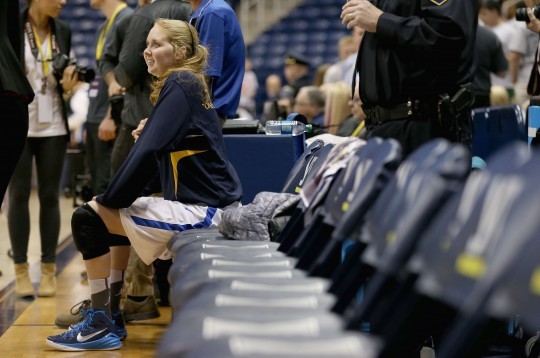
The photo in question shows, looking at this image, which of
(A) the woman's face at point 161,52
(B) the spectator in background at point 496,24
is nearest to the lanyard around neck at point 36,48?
(A) the woman's face at point 161,52

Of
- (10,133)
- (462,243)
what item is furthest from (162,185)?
(462,243)

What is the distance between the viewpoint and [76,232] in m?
3.70

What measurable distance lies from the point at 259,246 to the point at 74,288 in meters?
2.23

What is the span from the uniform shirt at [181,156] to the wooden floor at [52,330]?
594 mm

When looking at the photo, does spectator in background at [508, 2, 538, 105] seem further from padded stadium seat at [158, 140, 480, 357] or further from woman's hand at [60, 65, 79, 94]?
padded stadium seat at [158, 140, 480, 357]

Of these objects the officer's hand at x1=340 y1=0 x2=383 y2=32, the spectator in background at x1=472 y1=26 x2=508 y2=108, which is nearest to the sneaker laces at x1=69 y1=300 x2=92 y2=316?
the officer's hand at x1=340 y1=0 x2=383 y2=32

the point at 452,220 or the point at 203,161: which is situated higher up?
the point at 452,220

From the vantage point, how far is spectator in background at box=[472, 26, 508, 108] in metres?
6.44

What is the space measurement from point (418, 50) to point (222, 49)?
120 cm

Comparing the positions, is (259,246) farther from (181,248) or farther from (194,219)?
(194,219)

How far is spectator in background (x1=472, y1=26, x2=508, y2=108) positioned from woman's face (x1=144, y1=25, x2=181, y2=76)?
299cm

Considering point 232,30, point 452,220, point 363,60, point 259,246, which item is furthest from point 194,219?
point 452,220

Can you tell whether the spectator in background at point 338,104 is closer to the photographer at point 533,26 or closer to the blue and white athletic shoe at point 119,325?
the photographer at point 533,26

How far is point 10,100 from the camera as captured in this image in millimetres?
3850
